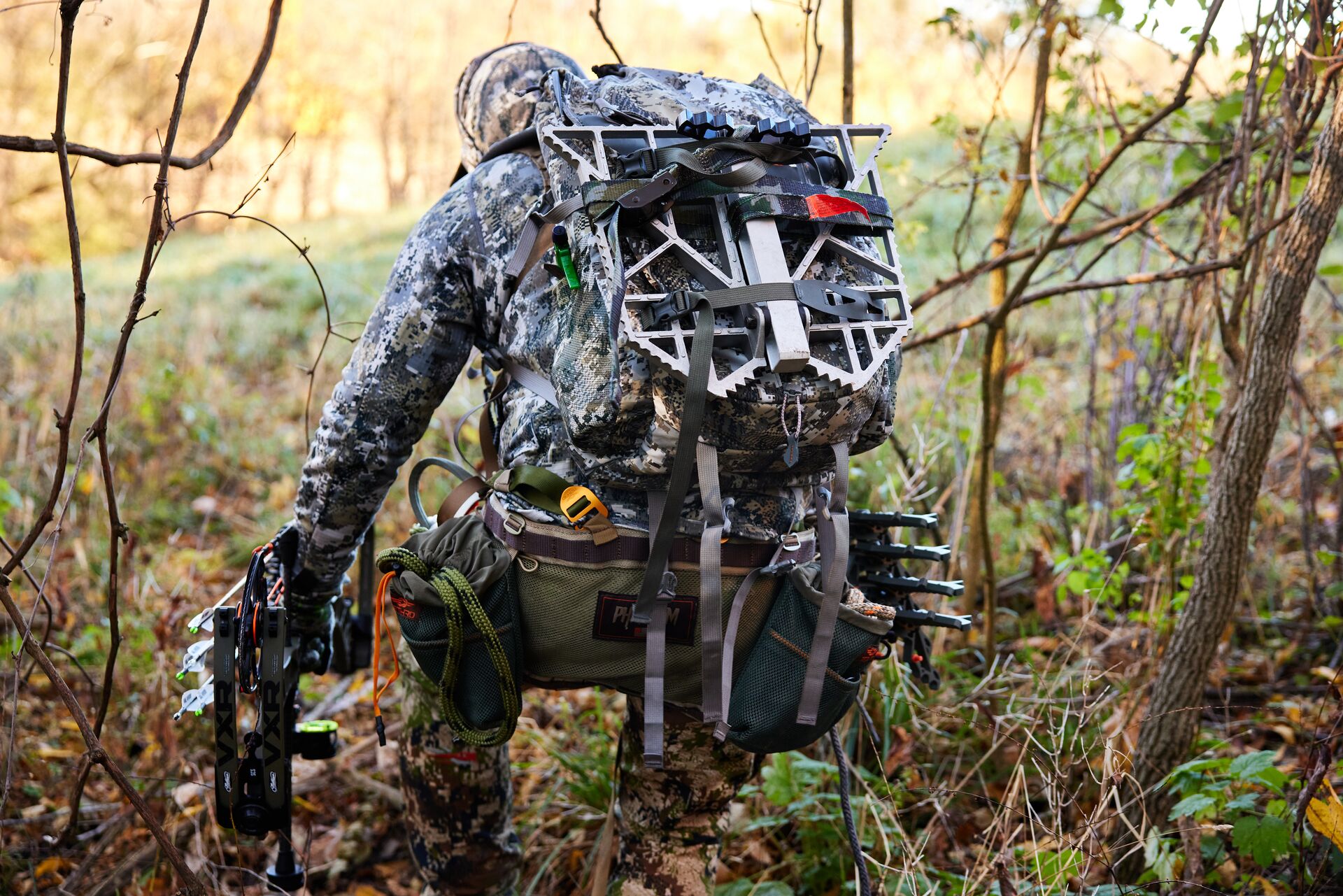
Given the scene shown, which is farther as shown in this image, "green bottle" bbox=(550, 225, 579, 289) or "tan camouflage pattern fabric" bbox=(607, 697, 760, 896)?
"tan camouflage pattern fabric" bbox=(607, 697, 760, 896)

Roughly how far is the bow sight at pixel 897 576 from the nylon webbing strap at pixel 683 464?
0.70 meters

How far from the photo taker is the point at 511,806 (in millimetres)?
2348

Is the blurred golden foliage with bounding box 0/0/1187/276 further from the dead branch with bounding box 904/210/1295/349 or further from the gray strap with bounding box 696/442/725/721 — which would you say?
the gray strap with bounding box 696/442/725/721

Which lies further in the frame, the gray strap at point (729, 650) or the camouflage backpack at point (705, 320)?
the gray strap at point (729, 650)

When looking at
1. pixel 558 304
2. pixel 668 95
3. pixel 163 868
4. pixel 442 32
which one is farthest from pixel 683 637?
pixel 442 32

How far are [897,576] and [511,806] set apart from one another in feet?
3.50

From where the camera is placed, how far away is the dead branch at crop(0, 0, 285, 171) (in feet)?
5.89

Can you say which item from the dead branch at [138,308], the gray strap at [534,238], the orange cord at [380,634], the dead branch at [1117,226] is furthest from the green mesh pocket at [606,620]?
the dead branch at [1117,226]

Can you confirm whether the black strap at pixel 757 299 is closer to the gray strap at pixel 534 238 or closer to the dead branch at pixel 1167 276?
the gray strap at pixel 534 238

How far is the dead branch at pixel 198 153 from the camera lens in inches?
70.6

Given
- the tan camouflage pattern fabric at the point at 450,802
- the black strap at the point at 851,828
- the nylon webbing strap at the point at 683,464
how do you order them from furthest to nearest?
1. the tan camouflage pattern fabric at the point at 450,802
2. the black strap at the point at 851,828
3. the nylon webbing strap at the point at 683,464

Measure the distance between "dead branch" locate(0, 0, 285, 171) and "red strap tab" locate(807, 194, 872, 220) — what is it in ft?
3.33

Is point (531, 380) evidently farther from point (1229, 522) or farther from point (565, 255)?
point (1229, 522)

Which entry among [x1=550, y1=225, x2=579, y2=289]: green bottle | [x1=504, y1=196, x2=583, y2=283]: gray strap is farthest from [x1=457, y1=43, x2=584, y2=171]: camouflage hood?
[x1=550, y1=225, x2=579, y2=289]: green bottle
